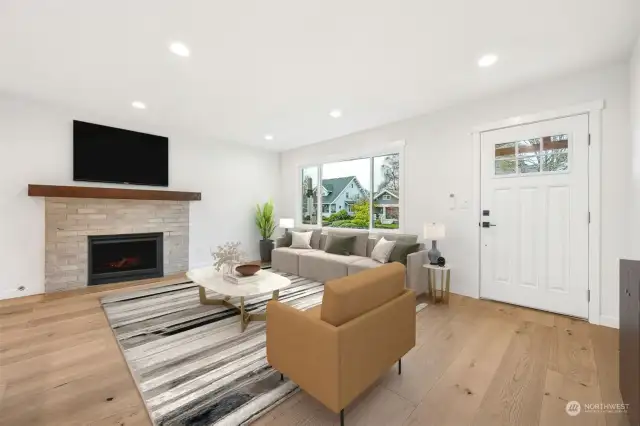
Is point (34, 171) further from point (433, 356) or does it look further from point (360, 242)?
point (433, 356)

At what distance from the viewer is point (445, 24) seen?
2.11 meters

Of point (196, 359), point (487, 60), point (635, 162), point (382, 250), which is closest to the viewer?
point (196, 359)

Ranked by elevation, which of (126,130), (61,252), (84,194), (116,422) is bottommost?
(116,422)

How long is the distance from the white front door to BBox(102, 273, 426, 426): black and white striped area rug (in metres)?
1.23

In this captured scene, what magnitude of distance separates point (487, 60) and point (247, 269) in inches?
129

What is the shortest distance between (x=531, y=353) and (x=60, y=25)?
4.60 m

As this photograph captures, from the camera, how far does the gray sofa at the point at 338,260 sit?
3705mm

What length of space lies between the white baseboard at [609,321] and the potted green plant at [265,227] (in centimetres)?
504

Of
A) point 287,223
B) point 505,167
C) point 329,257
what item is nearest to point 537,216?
point 505,167

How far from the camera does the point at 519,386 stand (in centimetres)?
186

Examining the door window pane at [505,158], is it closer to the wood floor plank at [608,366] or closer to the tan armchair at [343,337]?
the wood floor plank at [608,366]

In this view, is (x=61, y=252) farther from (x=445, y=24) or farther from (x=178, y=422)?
(x=445, y=24)

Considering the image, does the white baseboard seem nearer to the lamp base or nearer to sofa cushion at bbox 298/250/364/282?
the lamp base

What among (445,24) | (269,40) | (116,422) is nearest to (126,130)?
(269,40)
